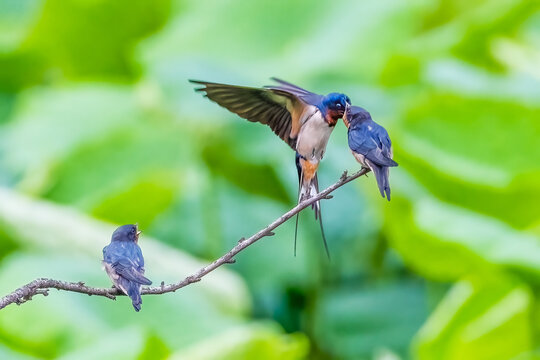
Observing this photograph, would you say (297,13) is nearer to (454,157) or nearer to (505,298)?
(454,157)

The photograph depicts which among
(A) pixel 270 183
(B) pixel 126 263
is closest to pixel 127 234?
(B) pixel 126 263

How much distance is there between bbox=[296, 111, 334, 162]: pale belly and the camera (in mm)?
217

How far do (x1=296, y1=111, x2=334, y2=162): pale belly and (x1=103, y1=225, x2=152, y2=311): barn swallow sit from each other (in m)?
0.05

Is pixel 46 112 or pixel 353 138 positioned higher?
pixel 46 112

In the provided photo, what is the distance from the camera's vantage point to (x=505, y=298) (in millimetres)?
830


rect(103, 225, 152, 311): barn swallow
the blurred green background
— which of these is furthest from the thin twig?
the blurred green background

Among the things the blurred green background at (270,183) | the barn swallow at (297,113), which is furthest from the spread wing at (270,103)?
the blurred green background at (270,183)

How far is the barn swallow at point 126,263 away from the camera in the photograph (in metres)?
0.18

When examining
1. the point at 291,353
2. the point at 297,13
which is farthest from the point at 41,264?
the point at 297,13

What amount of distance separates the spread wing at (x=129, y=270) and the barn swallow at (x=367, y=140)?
0.18ft

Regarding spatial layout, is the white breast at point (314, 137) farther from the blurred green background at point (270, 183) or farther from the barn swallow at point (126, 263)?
the blurred green background at point (270, 183)

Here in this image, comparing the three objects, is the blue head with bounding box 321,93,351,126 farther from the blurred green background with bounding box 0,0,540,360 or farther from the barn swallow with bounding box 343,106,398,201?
the blurred green background with bounding box 0,0,540,360

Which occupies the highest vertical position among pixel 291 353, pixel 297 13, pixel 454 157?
pixel 297 13

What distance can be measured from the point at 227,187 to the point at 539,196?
0.68 m
